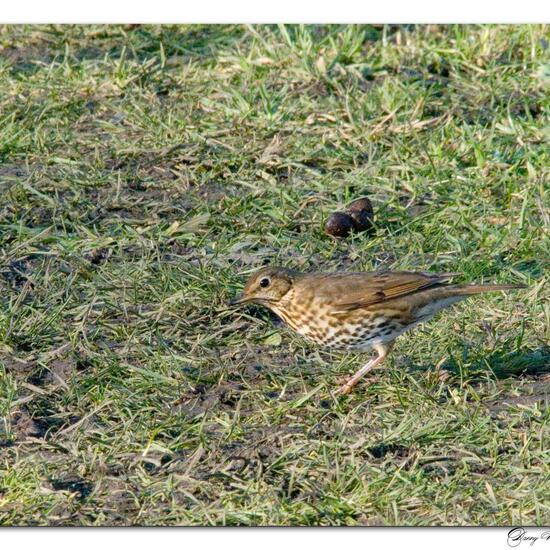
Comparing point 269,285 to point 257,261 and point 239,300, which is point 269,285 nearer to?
point 239,300

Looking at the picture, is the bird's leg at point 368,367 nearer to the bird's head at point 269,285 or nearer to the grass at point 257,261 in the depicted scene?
the grass at point 257,261

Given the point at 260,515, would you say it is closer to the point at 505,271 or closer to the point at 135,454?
the point at 135,454

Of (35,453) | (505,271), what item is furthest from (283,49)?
(35,453)

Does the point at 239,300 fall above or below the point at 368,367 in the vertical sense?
above
